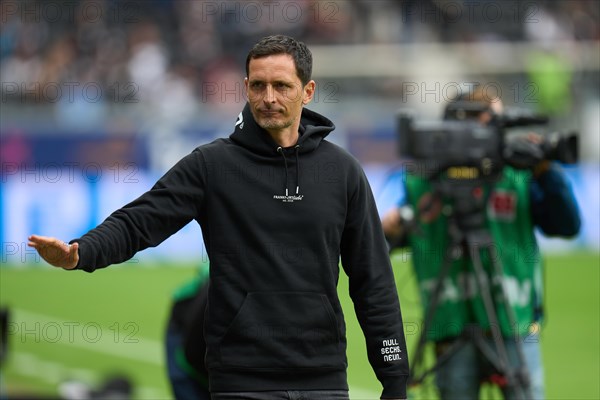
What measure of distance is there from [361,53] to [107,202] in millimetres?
6365

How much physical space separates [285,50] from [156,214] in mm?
674

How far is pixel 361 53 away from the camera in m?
22.0

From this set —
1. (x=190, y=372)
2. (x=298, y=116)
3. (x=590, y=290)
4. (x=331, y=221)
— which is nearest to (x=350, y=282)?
(x=331, y=221)

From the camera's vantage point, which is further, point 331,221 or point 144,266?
point 144,266

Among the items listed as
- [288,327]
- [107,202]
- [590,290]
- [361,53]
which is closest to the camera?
[288,327]

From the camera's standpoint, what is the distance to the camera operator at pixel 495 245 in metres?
5.89

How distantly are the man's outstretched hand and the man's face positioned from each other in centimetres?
76

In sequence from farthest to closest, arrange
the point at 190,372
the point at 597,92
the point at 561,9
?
the point at 561,9, the point at 597,92, the point at 190,372

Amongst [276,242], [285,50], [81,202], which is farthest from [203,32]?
[276,242]

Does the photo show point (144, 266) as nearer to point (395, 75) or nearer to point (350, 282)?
point (395, 75)

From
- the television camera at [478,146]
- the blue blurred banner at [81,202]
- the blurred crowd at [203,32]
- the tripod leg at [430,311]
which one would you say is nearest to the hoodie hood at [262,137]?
the television camera at [478,146]

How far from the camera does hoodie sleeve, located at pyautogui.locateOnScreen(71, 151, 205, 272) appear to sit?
3.94 meters

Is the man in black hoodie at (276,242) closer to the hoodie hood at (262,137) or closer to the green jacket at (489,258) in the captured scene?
the hoodie hood at (262,137)

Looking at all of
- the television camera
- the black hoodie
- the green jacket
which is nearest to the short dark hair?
the black hoodie
